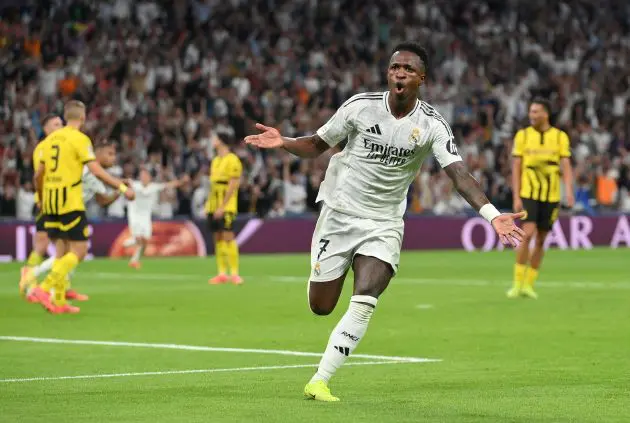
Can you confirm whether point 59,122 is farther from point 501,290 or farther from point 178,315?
point 501,290

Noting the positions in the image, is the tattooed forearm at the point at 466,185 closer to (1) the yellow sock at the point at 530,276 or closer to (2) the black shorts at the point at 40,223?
(1) the yellow sock at the point at 530,276

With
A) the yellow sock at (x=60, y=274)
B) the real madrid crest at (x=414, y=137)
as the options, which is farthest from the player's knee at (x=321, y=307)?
the yellow sock at (x=60, y=274)

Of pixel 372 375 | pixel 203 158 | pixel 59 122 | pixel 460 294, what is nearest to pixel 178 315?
pixel 59 122

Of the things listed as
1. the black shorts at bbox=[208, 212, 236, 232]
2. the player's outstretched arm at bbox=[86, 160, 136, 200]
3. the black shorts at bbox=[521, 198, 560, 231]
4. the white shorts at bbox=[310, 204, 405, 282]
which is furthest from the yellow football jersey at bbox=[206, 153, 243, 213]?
the white shorts at bbox=[310, 204, 405, 282]

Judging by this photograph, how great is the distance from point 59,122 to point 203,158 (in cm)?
1491

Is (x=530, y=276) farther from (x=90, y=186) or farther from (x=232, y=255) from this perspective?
(x=90, y=186)

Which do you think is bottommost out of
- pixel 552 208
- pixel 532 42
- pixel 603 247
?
pixel 603 247

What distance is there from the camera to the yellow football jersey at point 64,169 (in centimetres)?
1725

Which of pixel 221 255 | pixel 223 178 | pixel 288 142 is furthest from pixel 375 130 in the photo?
pixel 221 255

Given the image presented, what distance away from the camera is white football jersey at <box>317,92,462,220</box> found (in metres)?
9.80

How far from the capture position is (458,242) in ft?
113

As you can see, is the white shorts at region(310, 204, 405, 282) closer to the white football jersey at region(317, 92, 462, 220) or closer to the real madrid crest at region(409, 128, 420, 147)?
the white football jersey at region(317, 92, 462, 220)

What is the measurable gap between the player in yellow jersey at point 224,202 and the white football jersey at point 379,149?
12966 millimetres

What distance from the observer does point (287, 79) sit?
1486 inches
